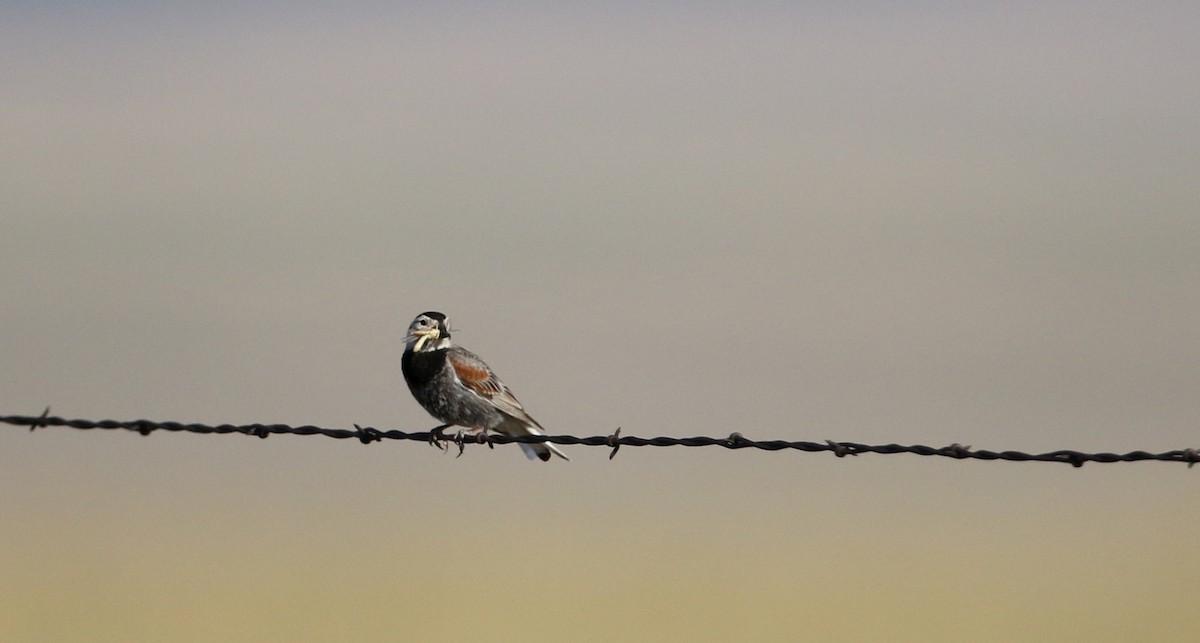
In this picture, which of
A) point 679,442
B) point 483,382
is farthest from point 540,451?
point 679,442

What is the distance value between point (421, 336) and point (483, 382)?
1.93ft

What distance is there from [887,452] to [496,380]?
4.95 m

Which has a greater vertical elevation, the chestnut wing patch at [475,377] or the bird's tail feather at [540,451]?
the chestnut wing patch at [475,377]

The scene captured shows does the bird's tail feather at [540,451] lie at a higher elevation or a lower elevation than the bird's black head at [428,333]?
lower

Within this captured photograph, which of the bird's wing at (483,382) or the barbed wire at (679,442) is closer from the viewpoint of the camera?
the barbed wire at (679,442)

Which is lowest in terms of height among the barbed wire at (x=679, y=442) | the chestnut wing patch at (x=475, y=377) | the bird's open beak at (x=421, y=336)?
the barbed wire at (x=679, y=442)

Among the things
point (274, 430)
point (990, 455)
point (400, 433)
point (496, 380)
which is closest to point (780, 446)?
point (990, 455)

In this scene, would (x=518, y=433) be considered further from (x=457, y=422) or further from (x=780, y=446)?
(x=780, y=446)

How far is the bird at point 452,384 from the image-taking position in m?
10.5

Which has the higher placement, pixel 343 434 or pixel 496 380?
pixel 496 380

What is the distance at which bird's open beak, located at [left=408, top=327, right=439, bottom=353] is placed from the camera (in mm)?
10461

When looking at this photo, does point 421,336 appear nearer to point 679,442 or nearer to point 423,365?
point 423,365

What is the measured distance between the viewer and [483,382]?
34.5ft

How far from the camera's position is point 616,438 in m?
6.69
